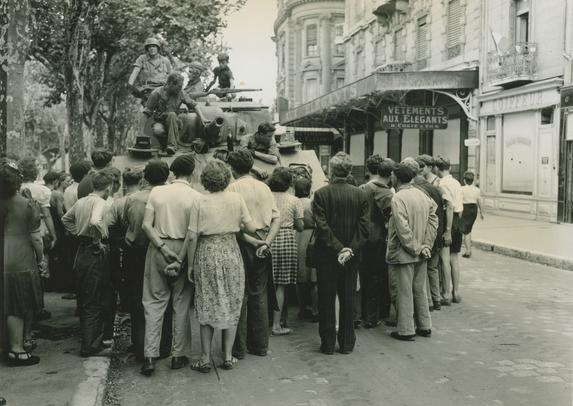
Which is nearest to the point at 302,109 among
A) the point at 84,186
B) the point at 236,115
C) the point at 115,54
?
the point at 115,54

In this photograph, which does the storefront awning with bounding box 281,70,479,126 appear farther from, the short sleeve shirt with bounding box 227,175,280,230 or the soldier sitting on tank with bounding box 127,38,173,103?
the short sleeve shirt with bounding box 227,175,280,230

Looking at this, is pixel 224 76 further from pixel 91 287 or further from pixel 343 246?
pixel 91 287

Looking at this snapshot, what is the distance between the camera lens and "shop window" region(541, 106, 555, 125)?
1906cm

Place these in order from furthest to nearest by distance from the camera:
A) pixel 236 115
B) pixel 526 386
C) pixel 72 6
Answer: pixel 72 6 → pixel 236 115 → pixel 526 386

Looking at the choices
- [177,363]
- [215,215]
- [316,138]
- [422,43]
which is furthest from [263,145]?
[316,138]

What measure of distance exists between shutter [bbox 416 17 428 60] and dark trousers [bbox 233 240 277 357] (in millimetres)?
23091

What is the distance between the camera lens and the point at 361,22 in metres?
36.3

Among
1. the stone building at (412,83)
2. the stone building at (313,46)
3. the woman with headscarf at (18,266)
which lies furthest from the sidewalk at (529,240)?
the stone building at (313,46)

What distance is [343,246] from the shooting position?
20.5 feet

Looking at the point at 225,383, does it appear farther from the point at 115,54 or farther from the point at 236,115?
the point at 115,54

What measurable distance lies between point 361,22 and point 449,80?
14.7 metres

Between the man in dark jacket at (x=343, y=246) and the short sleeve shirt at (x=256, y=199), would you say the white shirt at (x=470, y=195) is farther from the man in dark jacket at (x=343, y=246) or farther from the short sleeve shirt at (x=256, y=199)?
the short sleeve shirt at (x=256, y=199)

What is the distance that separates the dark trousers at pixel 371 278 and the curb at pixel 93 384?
2.89 m

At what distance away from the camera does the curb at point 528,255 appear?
1193cm
